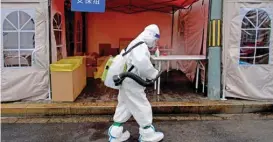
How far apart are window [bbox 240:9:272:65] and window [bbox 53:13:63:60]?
4.04 meters

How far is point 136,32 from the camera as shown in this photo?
10125 millimetres

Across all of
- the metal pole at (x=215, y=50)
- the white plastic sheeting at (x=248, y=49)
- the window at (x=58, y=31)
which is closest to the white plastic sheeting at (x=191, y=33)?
the metal pole at (x=215, y=50)

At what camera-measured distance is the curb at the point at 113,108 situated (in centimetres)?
534

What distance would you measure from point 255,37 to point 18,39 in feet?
15.9

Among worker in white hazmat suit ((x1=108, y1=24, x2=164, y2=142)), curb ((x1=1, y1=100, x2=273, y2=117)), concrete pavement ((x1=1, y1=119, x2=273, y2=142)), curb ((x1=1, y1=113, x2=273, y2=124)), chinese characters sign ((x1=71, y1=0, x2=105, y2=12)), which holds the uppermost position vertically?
chinese characters sign ((x1=71, y1=0, x2=105, y2=12))

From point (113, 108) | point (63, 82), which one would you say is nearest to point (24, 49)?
point (63, 82)

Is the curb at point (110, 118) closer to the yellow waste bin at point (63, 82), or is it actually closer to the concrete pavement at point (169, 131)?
the concrete pavement at point (169, 131)

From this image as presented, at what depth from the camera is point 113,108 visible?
5391 millimetres

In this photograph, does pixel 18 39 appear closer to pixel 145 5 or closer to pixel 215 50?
pixel 215 50

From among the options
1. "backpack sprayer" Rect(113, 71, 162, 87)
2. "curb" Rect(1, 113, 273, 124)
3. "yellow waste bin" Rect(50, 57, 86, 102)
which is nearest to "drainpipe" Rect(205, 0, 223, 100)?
"curb" Rect(1, 113, 273, 124)

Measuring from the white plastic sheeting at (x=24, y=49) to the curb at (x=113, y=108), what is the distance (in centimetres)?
38

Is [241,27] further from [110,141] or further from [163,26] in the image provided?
[163,26]

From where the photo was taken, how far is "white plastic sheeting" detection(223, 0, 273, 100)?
223 inches

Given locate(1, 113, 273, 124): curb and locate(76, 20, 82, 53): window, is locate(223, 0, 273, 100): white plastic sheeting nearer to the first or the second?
locate(1, 113, 273, 124): curb
